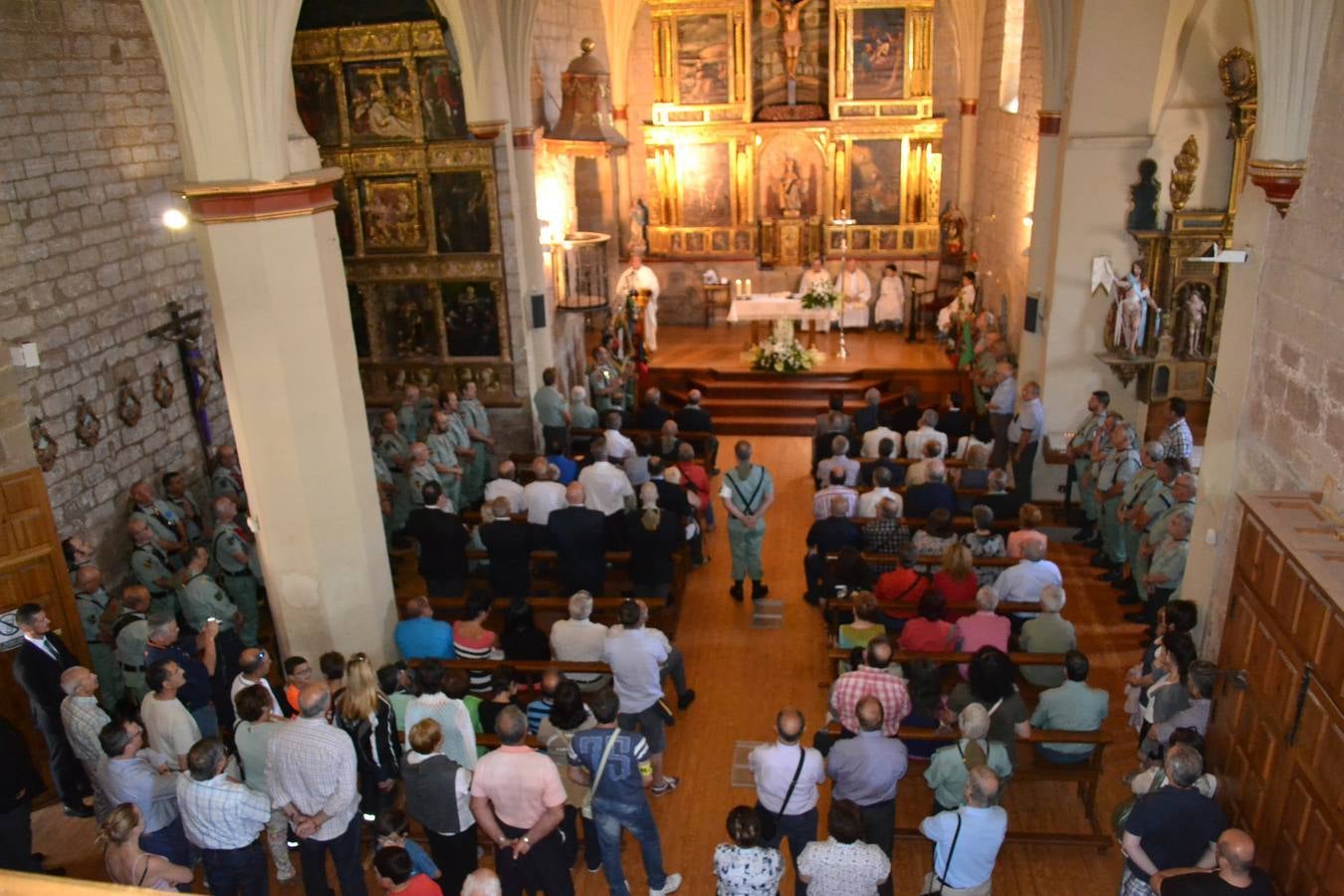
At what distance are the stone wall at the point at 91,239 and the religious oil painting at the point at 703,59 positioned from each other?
34.3ft

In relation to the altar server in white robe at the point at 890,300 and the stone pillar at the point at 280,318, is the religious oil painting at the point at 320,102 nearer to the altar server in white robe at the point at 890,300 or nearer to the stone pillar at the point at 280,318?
the stone pillar at the point at 280,318

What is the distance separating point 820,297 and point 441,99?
6784 mm

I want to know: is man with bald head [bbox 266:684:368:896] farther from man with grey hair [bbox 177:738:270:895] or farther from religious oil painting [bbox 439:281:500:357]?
religious oil painting [bbox 439:281:500:357]

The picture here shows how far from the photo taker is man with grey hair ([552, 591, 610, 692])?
22.2ft

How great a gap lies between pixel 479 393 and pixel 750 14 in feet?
31.2

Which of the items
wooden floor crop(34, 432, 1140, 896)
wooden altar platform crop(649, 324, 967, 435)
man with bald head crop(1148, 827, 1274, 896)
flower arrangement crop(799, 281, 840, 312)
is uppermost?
flower arrangement crop(799, 281, 840, 312)

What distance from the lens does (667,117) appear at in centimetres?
1886

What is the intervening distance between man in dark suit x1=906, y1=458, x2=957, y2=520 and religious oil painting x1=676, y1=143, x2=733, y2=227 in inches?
437

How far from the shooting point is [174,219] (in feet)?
33.2

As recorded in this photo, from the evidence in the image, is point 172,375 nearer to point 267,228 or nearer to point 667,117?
point 267,228

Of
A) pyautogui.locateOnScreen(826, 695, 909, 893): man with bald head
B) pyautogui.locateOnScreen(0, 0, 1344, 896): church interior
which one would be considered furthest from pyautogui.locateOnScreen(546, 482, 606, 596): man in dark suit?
pyautogui.locateOnScreen(826, 695, 909, 893): man with bald head

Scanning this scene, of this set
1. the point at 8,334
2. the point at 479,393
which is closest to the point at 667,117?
the point at 479,393

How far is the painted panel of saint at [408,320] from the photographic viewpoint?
13.0 m

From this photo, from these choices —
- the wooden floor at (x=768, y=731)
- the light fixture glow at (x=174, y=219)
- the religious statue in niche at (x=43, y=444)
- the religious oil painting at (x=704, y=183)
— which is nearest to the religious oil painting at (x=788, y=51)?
the religious oil painting at (x=704, y=183)
